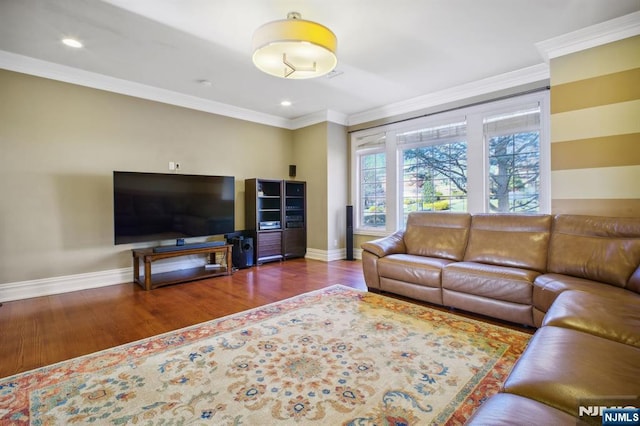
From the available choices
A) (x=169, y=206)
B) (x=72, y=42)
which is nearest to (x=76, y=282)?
(x=169, y=206)

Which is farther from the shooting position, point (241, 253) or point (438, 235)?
point (241, 253)

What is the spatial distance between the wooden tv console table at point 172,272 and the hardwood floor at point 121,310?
0.09 meters

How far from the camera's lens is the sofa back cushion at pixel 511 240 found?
9.77 feet

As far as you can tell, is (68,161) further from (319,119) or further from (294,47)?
(319,119)

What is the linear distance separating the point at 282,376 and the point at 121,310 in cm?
216

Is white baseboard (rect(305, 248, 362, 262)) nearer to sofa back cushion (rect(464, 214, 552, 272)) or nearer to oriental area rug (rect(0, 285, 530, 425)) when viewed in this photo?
sofa back cushion (rect(464, 214, 552, 272))

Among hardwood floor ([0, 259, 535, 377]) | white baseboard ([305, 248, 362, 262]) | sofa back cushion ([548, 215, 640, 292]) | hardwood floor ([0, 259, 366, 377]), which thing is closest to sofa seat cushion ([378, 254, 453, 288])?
hardwood floor ([0, 259, 535, 377])

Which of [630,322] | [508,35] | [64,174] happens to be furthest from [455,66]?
[64,174]

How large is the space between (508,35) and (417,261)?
2499 millimetres

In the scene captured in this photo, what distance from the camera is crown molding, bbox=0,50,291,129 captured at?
3.41 meters

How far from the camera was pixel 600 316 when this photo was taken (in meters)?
1.57

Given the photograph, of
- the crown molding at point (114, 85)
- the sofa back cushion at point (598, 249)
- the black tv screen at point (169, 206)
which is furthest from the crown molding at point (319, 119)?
the sofa back cushion at point (598, 249)

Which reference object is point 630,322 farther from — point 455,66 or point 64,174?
point 64,174

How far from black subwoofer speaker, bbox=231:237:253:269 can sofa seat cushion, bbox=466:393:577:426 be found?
442 centimetres
